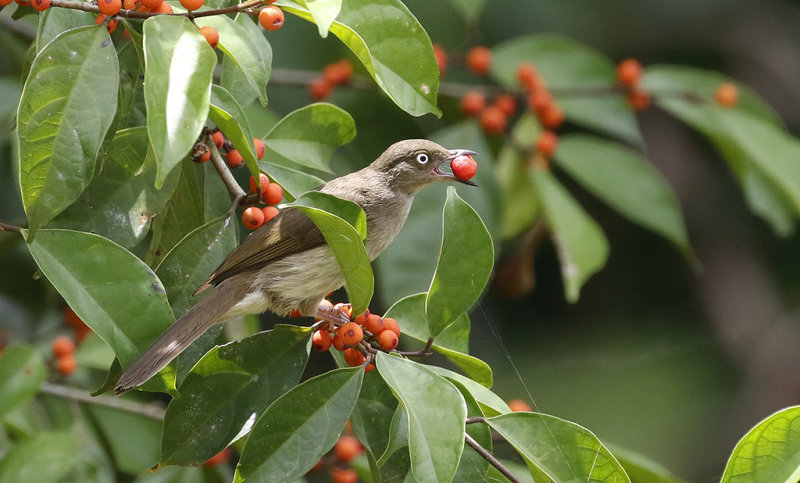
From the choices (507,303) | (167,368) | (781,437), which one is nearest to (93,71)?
(167,368)

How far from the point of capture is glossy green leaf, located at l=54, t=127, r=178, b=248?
7.66ft

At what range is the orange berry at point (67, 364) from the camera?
378 cm

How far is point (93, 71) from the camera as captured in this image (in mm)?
2084

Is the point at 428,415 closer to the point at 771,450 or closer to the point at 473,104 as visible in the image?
the point at 771,450

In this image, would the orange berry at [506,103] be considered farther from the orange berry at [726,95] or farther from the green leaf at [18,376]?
the green leaf at [18,376]

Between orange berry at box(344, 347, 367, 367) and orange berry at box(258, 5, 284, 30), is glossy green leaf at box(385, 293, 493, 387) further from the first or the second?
orange berry at box(258, 5, 284, 30)

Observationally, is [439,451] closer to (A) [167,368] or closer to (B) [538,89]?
(A) [167,368]

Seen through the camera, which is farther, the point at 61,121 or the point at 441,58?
the point at 441,58

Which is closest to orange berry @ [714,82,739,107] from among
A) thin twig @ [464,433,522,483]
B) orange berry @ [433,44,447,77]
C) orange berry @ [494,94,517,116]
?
orange berry @ [494,94,517,116]

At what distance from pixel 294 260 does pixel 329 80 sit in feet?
5.25

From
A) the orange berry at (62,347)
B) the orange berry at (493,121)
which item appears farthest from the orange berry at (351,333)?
the orange berry at (493,121)

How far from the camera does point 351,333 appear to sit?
235cm

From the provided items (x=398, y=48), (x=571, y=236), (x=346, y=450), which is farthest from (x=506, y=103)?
(x=398, y=48)

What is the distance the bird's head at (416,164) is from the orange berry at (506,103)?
1.04m
